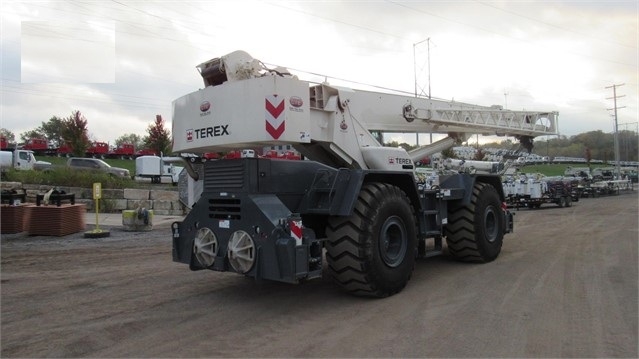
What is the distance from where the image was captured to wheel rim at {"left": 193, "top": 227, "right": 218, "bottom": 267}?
632 centimetres

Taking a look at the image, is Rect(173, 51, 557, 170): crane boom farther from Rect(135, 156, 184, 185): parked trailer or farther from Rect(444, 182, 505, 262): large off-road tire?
Rect(135, 156, 184, 185): parked trailer

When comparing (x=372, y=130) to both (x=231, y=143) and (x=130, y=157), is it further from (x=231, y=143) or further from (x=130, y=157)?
(x=130, y=157)

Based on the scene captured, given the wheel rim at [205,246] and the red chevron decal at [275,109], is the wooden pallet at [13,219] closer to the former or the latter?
the wheel rim at [205,246]

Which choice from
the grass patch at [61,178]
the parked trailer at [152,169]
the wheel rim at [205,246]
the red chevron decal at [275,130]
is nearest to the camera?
the red chevron decal at [275,130]

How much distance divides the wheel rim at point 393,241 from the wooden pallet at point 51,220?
35.1ft

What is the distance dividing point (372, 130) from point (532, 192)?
2258 centimetres

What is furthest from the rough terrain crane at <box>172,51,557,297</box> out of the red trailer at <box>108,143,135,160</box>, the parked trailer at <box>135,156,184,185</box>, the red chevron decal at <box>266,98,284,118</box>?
the red trailer at <box>108,143,135,160</box>

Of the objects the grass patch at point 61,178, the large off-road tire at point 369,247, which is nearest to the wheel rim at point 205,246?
the large off-road tire at point 369,247

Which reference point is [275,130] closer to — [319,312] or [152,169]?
[319,312]

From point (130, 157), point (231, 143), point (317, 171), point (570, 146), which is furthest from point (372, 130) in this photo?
point (570, 146)

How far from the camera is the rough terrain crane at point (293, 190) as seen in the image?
587 centimetres

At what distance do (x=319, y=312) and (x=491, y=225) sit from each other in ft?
17.0

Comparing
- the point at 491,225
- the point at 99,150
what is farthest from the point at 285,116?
the point at 99,150

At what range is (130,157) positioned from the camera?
54469 millimetres
